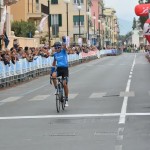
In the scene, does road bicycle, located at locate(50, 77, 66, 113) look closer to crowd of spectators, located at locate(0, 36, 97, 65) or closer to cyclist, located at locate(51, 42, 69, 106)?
cyclist, located at locate(51, 42, 69, 106)

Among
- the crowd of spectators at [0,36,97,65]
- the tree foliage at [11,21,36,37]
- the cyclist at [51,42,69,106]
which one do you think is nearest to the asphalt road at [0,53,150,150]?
the cyclist at [51,42,69,106]

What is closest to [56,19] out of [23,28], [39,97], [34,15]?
[34,15]

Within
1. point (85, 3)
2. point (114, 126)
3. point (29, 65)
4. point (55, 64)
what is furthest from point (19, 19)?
point (114, 126)

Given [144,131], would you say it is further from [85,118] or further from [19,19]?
[19,19]

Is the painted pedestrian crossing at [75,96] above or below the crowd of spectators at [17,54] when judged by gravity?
below

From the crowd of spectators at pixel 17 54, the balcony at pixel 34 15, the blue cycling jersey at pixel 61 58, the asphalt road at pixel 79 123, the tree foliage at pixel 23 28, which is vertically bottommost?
the asphalt road at pixel 79 123

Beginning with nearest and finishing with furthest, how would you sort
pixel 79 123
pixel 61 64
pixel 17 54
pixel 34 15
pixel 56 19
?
pixel 79 123
pixel 61 64
pixel 17 54
pixel 34 15
pixel 56 19

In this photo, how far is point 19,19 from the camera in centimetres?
6825

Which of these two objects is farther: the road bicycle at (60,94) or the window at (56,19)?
the window at (56,19)

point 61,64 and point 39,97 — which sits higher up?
point 61,64

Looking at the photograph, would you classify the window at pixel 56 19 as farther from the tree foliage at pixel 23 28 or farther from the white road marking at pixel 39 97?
the white road marking at pixel 39 97

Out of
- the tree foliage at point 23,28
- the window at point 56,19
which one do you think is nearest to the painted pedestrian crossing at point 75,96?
the tree foliage at point 23,28

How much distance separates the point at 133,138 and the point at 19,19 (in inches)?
2283

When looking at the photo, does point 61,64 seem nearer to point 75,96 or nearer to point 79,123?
point 79,123
